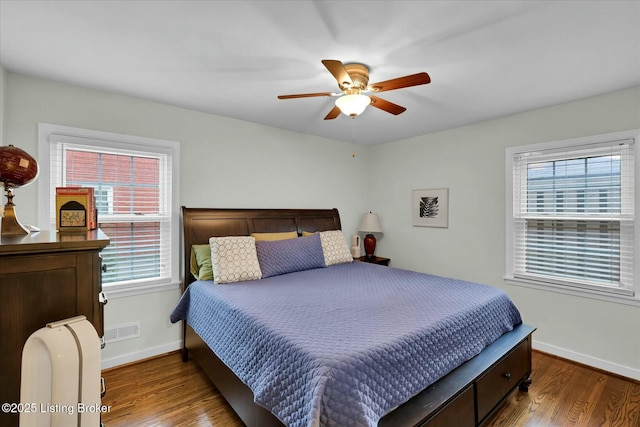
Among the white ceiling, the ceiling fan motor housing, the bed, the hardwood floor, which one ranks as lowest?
the hardwood floor

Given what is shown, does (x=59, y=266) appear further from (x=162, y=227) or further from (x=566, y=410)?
(x=566, y=410)

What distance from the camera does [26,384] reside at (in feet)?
2.87

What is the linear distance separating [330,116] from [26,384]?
2.36 meters

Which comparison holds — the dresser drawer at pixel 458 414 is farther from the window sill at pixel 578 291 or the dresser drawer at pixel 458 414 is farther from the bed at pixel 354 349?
the window sill at pixel 578 291

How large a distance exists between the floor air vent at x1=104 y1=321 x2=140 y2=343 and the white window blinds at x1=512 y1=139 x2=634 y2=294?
3867 mm

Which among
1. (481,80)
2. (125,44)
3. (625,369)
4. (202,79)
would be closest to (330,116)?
(202,79)

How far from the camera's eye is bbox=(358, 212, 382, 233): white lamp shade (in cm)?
446

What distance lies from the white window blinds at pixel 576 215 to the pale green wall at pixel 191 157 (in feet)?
7.47

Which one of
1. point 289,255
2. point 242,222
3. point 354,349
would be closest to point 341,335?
point 354,349

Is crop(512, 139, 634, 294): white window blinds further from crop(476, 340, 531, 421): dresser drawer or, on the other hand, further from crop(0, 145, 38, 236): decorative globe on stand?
crop(0, 145, 38, 236): decorative globe on stand

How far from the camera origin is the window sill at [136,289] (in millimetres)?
2607

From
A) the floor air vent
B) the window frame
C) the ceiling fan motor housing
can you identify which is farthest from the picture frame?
the floor air vent

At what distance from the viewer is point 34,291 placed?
1.01m

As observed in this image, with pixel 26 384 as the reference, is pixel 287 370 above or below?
below
